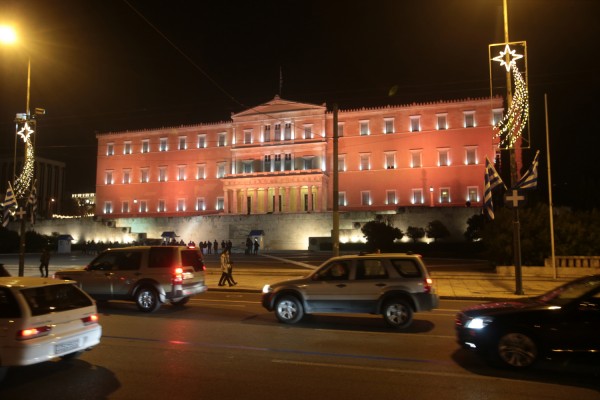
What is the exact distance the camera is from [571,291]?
7.08 meters

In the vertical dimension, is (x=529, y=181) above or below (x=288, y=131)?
below

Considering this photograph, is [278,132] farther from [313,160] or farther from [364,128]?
[364,128]

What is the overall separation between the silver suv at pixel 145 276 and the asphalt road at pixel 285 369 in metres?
2.18

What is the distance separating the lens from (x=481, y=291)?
681 inches

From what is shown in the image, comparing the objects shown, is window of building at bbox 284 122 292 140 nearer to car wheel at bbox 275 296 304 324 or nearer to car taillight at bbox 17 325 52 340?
car wheel at bbox 275 296 304 324

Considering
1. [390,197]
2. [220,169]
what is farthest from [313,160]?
[220,169]

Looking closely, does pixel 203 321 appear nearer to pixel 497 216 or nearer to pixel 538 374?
pixel 538 374

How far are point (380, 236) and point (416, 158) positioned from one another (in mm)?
23859

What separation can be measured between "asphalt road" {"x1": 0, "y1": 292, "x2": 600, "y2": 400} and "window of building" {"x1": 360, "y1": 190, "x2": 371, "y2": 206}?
53570 millimetres

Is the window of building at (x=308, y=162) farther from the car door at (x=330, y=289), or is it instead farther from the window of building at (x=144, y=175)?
the car door at (x=330, y=289)

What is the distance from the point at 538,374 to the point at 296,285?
553 centimetres

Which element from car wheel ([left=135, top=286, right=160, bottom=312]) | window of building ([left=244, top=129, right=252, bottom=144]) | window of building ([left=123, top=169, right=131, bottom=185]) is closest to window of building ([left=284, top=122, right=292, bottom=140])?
window of building ([left=244, top=129, right=252, bottom=144])

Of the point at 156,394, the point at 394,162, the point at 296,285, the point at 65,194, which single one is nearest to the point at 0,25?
the point at 296,285

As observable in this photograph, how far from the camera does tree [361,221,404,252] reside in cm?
4047
